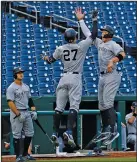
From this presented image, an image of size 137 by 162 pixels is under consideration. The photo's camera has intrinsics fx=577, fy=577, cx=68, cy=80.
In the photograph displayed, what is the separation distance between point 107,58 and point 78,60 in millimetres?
426

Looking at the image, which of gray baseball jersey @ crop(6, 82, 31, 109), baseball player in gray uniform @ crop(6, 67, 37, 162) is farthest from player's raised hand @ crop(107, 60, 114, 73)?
gray baseball jersey @ crop(6, 82, 31, 109)

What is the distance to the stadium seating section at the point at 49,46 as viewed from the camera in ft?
49.9

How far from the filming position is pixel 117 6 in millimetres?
18719

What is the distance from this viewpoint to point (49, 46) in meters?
16.7

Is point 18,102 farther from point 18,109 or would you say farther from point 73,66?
point 73,66

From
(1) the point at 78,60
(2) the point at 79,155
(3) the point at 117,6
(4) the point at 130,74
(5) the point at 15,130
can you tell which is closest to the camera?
(1) the point at 78,60

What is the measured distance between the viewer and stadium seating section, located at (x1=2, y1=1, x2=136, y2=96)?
15.2 meters

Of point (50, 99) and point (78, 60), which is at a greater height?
point (78, 60)

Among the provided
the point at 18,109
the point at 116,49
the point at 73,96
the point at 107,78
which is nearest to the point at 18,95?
the point at 18,109

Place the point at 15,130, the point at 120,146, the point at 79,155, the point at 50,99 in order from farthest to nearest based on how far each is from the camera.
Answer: the point at 50,99 < the point at 120,146 < the point at 79,155 < the point at 15,130

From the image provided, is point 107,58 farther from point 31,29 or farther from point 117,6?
point 117,6

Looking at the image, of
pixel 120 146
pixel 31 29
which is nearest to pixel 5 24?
pixel 31 29

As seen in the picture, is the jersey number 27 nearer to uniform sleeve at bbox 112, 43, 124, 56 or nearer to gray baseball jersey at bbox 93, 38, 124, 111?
gray baseball jersey at bbox 93, 38, 124, 111

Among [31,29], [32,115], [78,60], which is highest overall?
[31,29]
